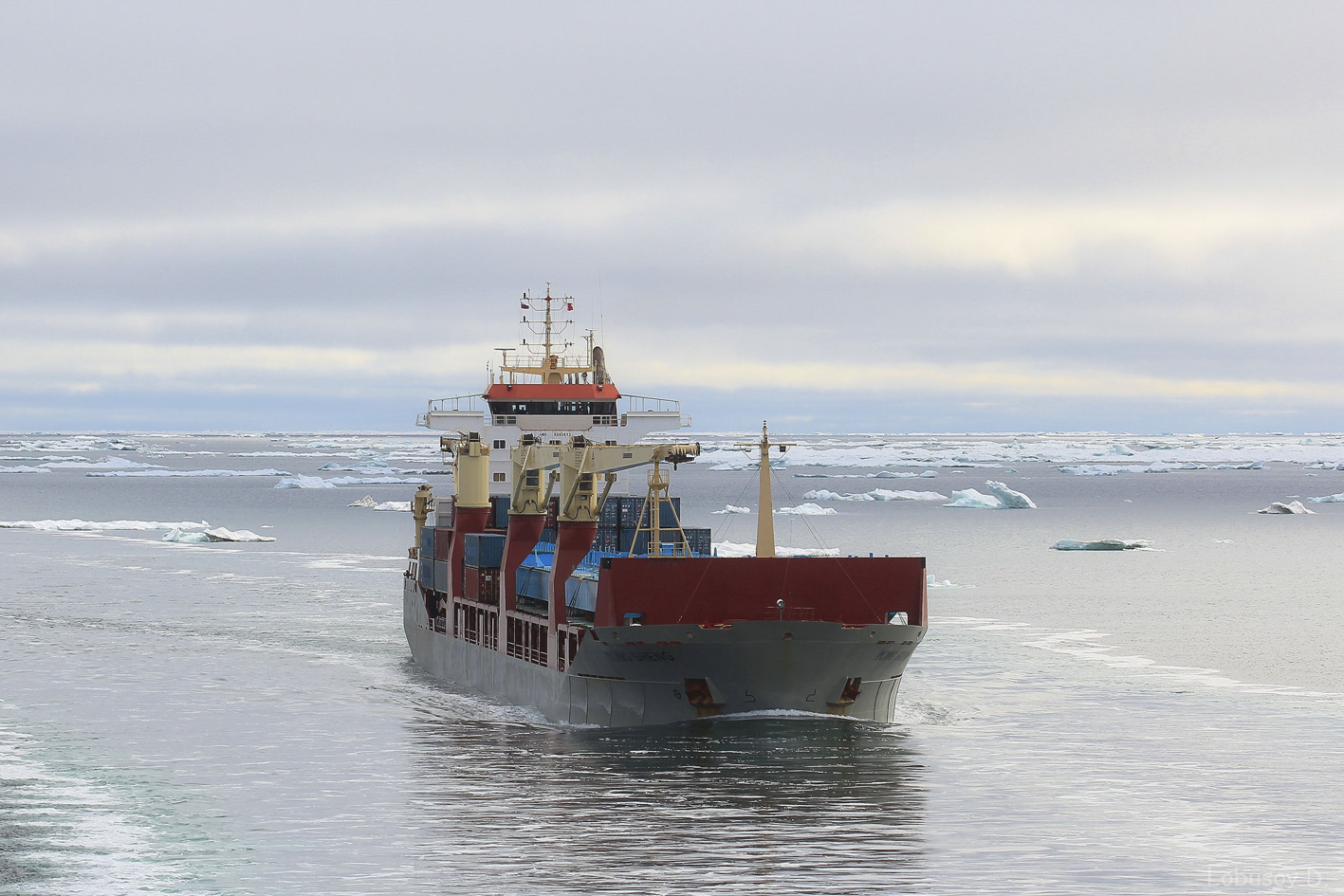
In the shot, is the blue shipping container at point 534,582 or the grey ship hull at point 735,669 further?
the blue shipping container at point 534,582

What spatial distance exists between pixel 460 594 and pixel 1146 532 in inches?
2447

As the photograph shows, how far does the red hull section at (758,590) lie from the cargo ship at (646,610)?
3 cm

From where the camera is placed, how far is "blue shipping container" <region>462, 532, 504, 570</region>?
121 ft

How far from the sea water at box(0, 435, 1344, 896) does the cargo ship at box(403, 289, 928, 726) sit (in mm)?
756

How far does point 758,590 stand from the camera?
28.0 meters

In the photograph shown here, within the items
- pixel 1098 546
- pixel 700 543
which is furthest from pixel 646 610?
pixel 1098 546

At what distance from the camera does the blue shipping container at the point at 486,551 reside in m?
36.8

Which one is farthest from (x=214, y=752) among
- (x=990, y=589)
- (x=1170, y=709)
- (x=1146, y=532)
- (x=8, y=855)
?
(x=1146, y=532)

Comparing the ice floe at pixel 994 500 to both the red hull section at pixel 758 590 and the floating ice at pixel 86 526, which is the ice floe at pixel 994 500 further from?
the red hull section at pixel 758 590

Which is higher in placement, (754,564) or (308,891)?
(754,564)

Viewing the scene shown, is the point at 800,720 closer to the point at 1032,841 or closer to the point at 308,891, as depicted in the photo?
the point at 1032,841

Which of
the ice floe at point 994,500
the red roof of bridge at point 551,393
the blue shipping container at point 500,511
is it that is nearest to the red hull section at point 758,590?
the blue shipping container at point 500,511

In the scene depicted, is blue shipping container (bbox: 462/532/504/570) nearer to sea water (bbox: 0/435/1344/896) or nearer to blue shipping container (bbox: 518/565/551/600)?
blue shipping container (bbox: 518/565/551/600)

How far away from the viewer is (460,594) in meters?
38.7
